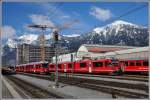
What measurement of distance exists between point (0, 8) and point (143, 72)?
2593cm

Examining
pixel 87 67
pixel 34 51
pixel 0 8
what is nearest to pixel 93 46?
pixel 34 51

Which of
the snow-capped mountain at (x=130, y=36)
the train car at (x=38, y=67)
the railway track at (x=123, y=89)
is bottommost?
the railway track at (x=123, y=89)

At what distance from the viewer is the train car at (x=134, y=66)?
3625 centimetres

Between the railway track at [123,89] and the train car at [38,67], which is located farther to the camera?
the train car at [38,67]

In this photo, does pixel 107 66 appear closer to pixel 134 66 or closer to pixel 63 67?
pixel 134 66

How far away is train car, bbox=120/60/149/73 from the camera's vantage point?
3625 cm

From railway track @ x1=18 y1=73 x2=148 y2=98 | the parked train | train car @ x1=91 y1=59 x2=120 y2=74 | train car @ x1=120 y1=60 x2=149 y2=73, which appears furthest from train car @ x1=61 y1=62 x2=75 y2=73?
railway track @ x1=18 y1=73 x2=148 y2=98

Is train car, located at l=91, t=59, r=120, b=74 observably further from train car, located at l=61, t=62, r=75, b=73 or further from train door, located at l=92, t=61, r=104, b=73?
train car, located at l=61, t=62, r=75, b=73

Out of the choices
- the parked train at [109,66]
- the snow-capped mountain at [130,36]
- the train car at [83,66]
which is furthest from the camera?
the snow-capped mountain at [130,36]

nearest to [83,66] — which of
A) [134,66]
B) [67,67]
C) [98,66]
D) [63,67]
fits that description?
[98,66]

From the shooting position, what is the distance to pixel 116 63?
3934cm

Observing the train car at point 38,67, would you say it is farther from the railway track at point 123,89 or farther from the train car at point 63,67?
the railway track at point 123,89

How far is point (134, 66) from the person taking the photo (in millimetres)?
38188

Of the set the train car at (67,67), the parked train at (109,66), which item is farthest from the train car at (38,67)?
the parked train at (109,66)
